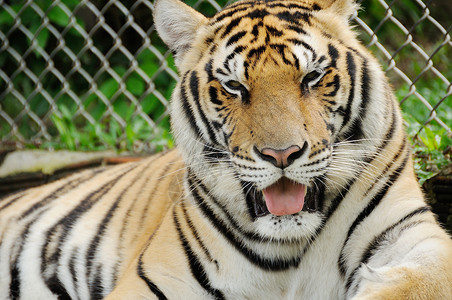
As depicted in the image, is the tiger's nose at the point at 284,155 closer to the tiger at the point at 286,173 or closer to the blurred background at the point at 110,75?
the tiger at the point at 286,173

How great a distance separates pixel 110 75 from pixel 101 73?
0.09 meters

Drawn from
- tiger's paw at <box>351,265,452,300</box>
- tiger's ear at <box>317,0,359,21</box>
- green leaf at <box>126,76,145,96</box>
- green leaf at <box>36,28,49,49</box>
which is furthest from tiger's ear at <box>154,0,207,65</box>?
green leaf at <box>36,28,49,49</box>

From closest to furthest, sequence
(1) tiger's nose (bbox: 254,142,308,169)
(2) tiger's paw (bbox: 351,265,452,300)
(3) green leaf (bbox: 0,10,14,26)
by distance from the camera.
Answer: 1. (2) tiger's paw (bbox: 351,265,452,300)
2. (1) tiger's nose (bbox: 254,142,308,169)
3. (3) green leaf (bbox: 0,10,14,26)

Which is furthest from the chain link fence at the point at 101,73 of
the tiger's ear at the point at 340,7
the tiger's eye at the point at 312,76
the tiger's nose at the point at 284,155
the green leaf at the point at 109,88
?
the tiger's nose at the point at 284,155

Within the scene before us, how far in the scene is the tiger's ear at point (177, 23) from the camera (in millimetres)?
2148

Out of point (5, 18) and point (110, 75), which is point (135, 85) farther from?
point (5, 18)

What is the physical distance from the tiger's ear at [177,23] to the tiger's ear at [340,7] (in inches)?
15.4

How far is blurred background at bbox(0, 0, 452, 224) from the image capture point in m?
3.86

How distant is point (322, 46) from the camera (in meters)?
1.91

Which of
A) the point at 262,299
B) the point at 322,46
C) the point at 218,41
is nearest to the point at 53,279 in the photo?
the point at 262,299

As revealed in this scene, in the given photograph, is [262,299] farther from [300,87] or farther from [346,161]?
[300,87]

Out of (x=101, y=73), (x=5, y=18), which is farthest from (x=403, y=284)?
(x=5, y=18)

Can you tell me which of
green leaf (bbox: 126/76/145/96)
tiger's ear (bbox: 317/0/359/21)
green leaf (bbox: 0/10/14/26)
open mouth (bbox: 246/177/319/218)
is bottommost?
green leaf (bbox: 0/10/14/26)

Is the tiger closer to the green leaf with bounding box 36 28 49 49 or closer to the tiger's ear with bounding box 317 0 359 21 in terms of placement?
the tiger's ear with bounding box 317 0 359 21
